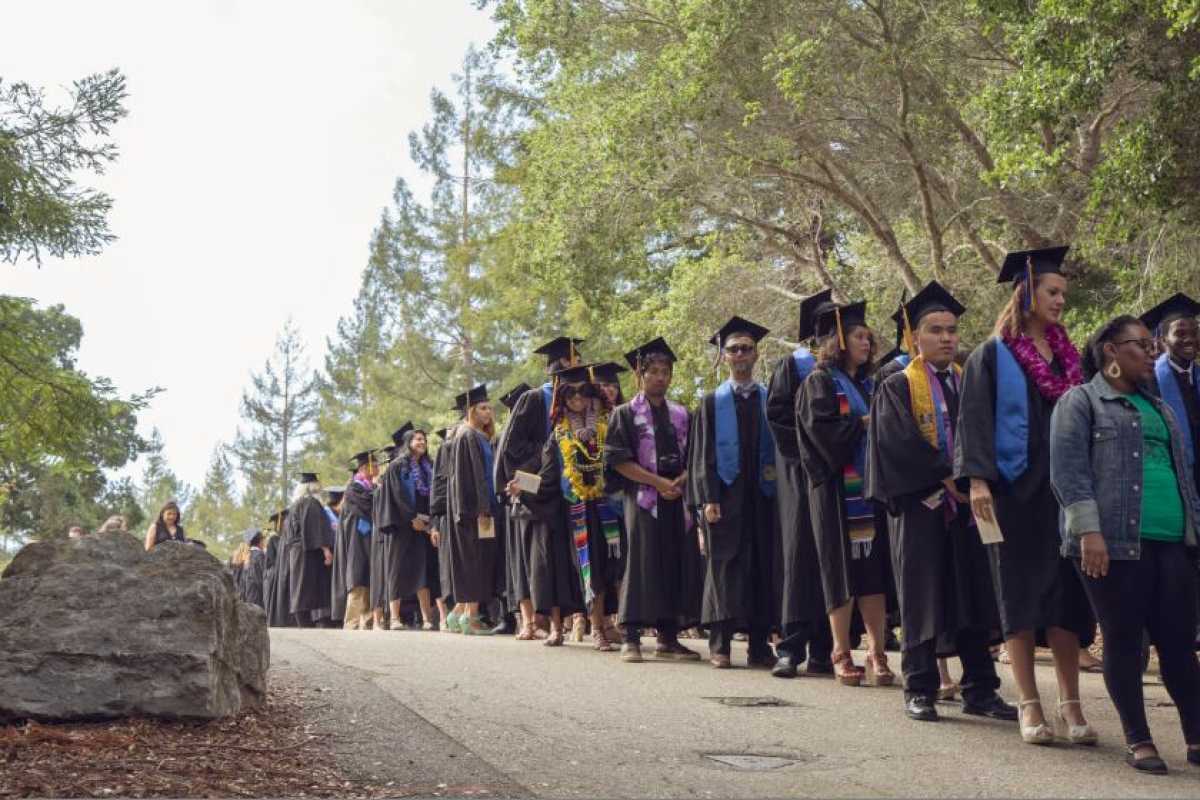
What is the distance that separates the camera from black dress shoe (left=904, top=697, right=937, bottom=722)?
7.31 meters

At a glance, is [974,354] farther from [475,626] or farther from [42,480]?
[42,480]

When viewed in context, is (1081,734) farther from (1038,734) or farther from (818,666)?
(818,666)

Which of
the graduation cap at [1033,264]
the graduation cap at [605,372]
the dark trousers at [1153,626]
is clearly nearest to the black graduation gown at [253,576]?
the graduation cap at [605,372]

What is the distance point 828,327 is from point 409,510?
395 inches

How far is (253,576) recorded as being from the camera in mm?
31156

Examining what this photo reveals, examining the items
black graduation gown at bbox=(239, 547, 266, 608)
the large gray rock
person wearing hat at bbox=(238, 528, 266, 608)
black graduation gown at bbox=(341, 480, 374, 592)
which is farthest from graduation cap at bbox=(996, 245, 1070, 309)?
black graduation gown at bbox=(239, 547, 266, 608)

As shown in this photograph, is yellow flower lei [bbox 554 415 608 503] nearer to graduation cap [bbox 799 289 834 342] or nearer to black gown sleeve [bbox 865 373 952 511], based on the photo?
graduation cap [bbox 799 289 834 342]

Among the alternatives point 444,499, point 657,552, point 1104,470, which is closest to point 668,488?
point 657,552

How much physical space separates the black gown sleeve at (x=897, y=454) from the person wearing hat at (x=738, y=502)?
7.48 ft

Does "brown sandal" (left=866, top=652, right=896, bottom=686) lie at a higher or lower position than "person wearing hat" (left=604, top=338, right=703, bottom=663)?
lower

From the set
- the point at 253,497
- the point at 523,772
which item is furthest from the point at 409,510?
the point at 253,497

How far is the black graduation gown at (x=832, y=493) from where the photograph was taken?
8.85 m

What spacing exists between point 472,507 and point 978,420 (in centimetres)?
906

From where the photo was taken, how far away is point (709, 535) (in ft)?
33.5
